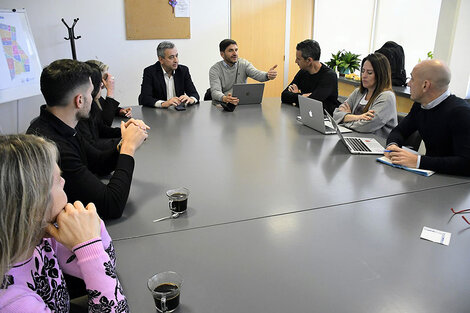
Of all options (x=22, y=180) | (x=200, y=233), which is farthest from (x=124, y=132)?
(x=22, y=180)

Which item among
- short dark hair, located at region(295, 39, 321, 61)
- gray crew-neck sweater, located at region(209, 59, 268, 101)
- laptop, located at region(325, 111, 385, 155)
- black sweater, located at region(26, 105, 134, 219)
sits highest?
short dark hair, located at region(295, 39, 321, 61)

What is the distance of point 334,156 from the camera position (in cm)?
220

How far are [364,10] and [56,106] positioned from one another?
17.6 feet

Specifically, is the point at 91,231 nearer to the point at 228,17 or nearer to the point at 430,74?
the point at 430,74

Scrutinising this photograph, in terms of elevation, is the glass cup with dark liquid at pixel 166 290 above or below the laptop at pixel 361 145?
below

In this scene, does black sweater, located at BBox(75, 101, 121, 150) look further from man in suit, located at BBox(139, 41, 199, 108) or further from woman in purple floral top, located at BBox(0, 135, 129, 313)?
woman in purple floral top, located at BBox(0, 135, 129, 313)

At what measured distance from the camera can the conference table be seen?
1.03m

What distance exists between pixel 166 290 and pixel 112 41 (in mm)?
4851

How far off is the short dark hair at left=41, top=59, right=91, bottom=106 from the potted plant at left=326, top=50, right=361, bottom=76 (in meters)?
4.67

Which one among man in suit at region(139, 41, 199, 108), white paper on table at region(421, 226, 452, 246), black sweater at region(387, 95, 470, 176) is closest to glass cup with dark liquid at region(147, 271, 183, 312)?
white paper on table at region(421, 226, 452, 246)

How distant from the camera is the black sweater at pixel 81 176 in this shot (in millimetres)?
1426

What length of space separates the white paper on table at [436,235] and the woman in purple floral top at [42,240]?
1054 millimetres

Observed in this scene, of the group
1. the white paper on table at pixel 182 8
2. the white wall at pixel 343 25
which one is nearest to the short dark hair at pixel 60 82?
the white paper on table at pixel 182 8

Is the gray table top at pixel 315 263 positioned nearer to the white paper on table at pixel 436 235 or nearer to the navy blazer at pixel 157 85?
the white paper on table at pixel 436 235
